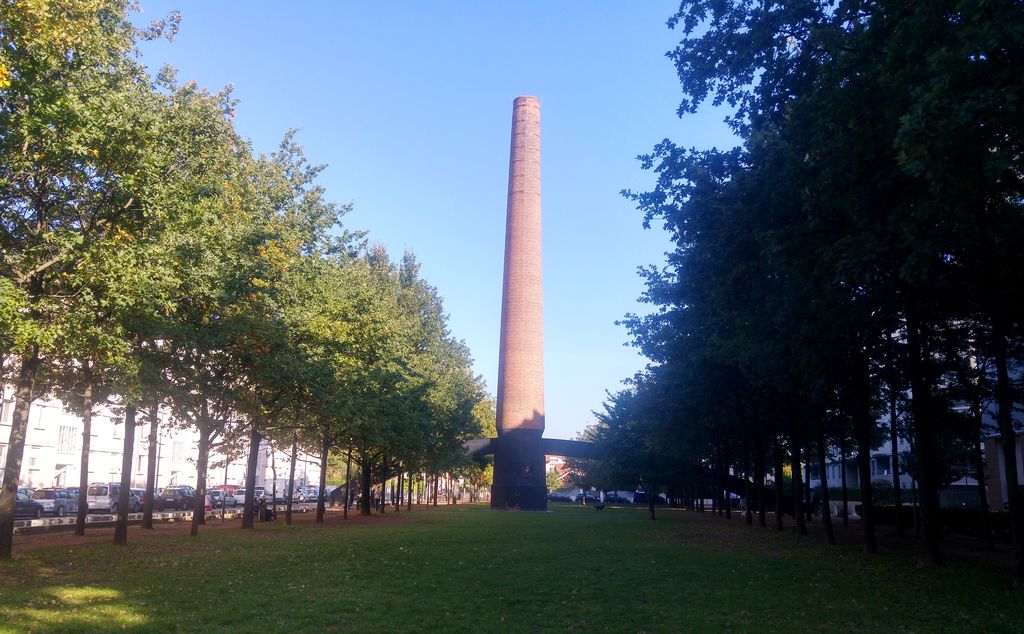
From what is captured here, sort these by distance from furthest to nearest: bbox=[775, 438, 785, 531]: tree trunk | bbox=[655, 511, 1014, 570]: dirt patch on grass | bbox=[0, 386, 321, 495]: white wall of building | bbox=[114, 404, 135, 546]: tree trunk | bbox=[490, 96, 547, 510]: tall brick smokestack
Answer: bbox=[490, 96, 547, 510]: tall brick smokestack, bbox=[0, 386, 321, 495]: white wall of building, bbox=[775, 438, 785, 531]: tree trunk, bbox=[114, 404, 135, 546]: tree trunk, bbox=[655, 511, 1014, 570]: dirt patch on grass

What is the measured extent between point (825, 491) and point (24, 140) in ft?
76.6

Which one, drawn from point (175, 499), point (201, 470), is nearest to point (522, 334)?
point (175, 499)

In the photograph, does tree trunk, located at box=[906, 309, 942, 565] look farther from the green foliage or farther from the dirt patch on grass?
the green foliage

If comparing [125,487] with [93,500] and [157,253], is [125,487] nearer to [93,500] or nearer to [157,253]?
[157,253]

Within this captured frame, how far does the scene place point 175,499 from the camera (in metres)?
49.2

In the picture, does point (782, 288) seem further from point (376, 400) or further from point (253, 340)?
point (376, 400)

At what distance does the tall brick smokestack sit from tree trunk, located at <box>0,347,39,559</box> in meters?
43.0

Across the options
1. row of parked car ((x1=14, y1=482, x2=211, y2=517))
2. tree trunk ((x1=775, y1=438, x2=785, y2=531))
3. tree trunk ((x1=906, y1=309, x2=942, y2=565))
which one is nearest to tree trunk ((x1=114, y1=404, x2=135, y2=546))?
row of parked car ((x1=14, y1=482, x2=211, y2=517))

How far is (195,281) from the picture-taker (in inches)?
734

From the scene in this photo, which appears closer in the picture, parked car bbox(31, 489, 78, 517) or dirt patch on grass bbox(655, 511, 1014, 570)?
dirt patch on grass bbox(655, 511, 1014, 570)

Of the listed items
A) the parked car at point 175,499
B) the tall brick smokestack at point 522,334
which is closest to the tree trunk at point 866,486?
the tall brick smokestack at point 522,334

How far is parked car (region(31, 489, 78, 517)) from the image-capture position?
4156cm

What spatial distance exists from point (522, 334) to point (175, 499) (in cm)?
2499

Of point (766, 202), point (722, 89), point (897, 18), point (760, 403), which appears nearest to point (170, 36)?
point (722, 89)
